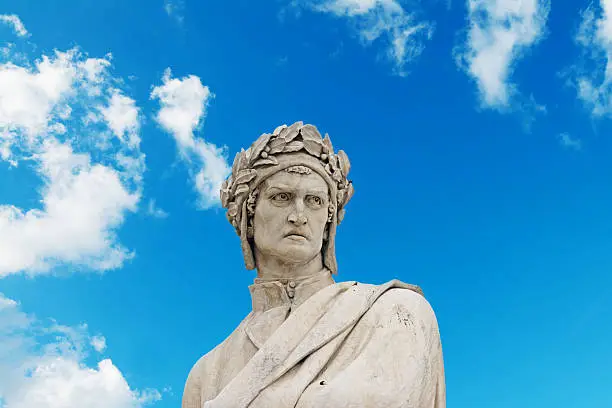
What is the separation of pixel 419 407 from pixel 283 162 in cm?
265

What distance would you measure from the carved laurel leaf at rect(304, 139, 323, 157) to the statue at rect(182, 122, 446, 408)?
0.01 meters

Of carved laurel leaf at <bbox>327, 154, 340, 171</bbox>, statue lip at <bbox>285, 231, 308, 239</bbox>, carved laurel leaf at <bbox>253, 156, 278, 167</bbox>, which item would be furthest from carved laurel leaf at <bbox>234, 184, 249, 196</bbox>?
carved laurel leaf at <bbox>327, 154, 340, 171</bbox>

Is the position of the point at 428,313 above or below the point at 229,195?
below

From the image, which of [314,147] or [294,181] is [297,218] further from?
[314,147]

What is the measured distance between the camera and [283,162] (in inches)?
319

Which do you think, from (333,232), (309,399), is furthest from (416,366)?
(333,232)

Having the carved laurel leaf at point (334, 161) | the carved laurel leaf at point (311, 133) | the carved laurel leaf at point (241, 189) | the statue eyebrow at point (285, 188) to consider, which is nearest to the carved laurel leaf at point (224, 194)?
the carved laurel leaf at point (241, 189)

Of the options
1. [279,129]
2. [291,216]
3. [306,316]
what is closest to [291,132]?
[279,129]

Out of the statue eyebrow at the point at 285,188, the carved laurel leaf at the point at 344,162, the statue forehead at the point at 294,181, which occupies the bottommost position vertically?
the statue eyebrow at the point at 285,188

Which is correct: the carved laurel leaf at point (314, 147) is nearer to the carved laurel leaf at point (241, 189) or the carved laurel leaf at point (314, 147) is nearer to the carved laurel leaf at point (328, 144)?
the carved laurel leaf at point (328, 144)

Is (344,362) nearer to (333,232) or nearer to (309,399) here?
(309,399)

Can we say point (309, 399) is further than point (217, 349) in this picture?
No

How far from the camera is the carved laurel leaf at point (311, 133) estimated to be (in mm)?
8195

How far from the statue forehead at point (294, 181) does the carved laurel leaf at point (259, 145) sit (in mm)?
257
